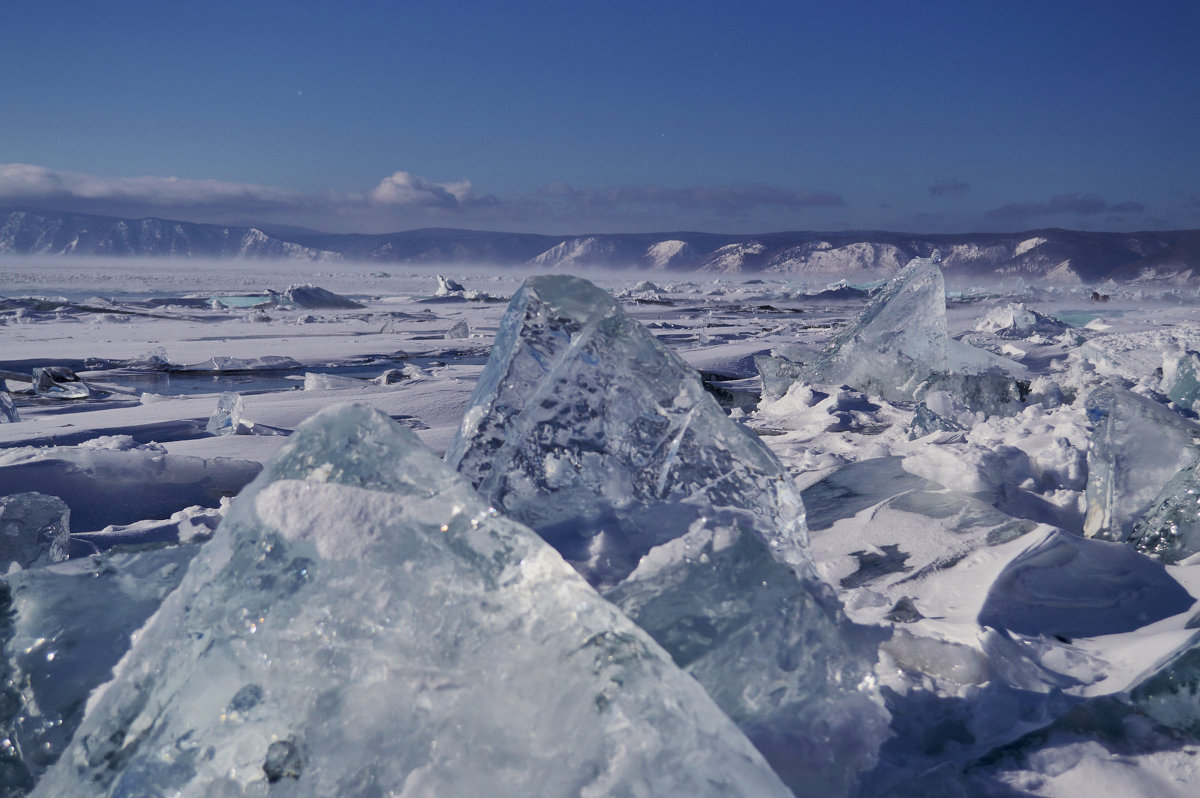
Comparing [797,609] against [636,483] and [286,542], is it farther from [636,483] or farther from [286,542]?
[286,542]

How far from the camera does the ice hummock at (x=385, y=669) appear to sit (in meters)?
0.64

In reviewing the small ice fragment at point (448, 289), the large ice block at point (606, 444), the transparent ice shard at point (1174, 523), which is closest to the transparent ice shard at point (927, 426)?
the transparent ice shard at point (1174, 523)

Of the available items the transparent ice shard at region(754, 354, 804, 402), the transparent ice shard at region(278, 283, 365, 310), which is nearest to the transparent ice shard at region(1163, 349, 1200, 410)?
the transparent ice shard at region(754, 354, 804, 402)

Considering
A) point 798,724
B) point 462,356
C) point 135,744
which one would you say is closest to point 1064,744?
point 798,724

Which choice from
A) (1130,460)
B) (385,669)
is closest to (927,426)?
(1130,460)

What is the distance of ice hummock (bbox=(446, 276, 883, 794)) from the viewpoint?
2.97ft

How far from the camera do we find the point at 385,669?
705 millimetres

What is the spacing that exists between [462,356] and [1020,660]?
547 cm

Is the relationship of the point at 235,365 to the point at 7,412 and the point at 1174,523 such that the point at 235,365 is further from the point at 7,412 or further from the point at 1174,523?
the point at 1174,523

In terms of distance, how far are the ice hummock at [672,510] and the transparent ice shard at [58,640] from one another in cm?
47

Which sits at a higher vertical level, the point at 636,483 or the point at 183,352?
the point at 636,483

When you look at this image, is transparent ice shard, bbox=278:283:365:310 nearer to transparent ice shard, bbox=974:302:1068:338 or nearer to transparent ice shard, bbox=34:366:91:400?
transparent ice shard, bbox=34:366:91:400

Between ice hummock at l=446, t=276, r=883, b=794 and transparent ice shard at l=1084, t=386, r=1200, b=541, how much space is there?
939 millimetres

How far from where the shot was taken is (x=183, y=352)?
20.6 feet
